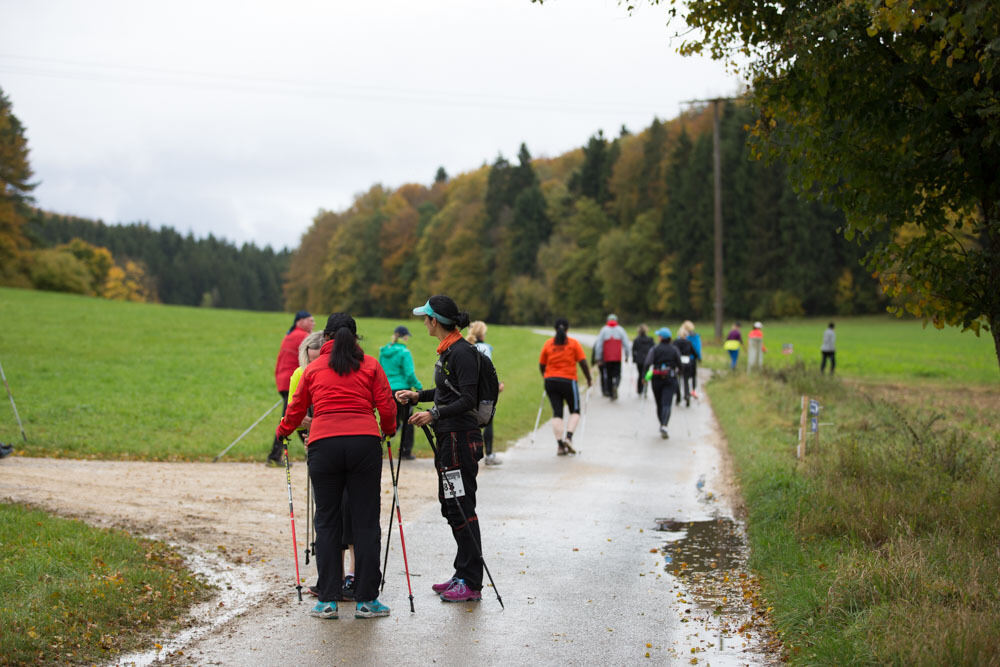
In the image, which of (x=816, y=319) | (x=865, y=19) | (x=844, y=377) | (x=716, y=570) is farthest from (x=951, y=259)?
(x=816, y=319)

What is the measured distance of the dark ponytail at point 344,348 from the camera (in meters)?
6.42

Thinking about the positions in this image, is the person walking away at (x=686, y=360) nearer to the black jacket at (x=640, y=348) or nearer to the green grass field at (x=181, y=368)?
the black jacket at (x=640, y=348)

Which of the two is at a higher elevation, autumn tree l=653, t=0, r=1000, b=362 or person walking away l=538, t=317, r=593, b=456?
autumn tree l=653, t=0, r=1000, b=362

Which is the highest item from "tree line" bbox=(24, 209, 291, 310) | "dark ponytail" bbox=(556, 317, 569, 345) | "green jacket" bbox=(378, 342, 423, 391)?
"tree line" bbox=(24, 209, 291, 310)

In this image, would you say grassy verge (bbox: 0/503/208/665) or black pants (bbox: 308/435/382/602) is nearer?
grassy verge (bbox: 0/503/208/665)

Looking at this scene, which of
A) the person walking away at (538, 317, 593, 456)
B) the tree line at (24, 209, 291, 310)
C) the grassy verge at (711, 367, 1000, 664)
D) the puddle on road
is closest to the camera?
the grassy verge at (711, 367, 1000, 664)

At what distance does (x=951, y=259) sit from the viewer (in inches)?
301

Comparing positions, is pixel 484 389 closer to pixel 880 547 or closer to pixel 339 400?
pixel 339 400

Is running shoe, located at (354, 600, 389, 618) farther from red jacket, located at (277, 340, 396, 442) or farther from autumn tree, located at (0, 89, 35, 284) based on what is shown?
autumn tree, located at (0, 89, 35, 284)

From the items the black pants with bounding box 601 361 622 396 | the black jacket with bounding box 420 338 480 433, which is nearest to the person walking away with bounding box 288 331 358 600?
the black jacket with bounding box 420 338 480 433

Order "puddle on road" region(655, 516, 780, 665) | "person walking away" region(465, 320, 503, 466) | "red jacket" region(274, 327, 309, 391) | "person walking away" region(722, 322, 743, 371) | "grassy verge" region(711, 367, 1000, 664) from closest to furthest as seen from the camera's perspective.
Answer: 1. "grassy verge" region(711, 367, 1000, 664)
2. "puddle on road" region(655, 516, 780, 665)
3. "person walking away" region(465, 320, 503, 466)
4. "red jacket" region(274, 327, 309, 391)
5. "person walking away" region(722, 322, 743, 371)

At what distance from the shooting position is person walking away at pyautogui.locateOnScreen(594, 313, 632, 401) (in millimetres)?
21938

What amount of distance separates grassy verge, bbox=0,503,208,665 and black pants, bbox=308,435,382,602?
1.10m

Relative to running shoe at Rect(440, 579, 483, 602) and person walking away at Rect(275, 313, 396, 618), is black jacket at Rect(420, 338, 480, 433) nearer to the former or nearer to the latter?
person walking away at Rect(275, 313, 396, 618)
